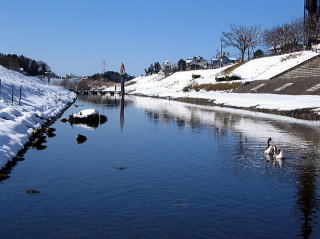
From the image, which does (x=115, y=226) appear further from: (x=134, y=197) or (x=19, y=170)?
(x=19, y=170)

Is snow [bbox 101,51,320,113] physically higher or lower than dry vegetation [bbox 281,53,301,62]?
lower

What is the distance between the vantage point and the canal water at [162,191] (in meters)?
9.04

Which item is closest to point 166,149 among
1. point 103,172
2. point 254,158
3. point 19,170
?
point 254,158

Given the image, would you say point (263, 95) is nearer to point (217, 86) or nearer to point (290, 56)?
point (217, 86)

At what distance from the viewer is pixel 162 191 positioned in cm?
1205

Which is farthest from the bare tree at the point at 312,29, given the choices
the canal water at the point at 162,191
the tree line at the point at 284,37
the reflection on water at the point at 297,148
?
the canal water at the point at 162,191

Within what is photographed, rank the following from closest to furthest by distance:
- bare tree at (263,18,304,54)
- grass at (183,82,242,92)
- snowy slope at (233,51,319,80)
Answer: snowy slope at (233,51,319,80) < grass at (183,82,242,92) < bare tree at (263,18,304,54)

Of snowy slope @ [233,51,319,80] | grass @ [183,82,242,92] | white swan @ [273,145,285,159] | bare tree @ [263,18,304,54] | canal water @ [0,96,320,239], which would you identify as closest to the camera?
canal water @ [0,96,320,239]

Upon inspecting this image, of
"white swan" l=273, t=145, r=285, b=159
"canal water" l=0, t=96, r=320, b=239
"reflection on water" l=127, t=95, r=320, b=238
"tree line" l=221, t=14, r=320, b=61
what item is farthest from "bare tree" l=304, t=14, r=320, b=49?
"white swan" l=273, t=145, r=285, b=159

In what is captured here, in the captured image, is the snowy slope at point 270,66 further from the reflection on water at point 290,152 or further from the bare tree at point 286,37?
the reflection on water at point 290,152

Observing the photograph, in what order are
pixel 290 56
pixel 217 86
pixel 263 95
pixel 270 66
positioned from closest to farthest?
1. pixel 263 95
2. pixel 290 56
3. pixel 217 86
4. pixel 270 66

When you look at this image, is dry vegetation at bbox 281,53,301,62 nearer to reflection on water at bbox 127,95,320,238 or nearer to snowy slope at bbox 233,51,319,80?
snowy slope at bbox 233,51,319,80

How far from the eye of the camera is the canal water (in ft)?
29.7

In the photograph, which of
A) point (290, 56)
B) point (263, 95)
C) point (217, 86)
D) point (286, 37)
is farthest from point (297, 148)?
point (286, 37)
